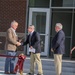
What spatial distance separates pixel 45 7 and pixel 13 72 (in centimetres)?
551

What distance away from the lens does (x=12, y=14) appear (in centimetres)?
1418

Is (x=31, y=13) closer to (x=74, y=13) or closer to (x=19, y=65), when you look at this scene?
(x=74, y=13)

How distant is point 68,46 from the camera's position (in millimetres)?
14102

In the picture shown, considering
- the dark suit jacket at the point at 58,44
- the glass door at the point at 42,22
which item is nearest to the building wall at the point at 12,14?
the glass door at the point at 42,22

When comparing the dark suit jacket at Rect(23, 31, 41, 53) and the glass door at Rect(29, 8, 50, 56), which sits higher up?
the glass door at Rect(29, 8, 50, 56)

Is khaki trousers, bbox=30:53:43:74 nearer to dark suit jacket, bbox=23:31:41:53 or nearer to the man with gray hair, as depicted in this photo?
dark suit jacket, bbox=23:31:41:53

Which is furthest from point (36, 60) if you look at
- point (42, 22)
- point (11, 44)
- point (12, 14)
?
point (12, 14)

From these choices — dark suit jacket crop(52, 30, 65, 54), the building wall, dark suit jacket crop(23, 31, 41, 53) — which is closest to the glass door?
the building wall

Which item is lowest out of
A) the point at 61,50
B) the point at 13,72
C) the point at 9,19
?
the point at 13,72

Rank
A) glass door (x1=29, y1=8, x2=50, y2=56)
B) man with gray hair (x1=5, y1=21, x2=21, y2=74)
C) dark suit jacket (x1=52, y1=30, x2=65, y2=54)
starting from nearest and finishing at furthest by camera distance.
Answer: dark suit jacket (x1=52, y1=30, x2=65, y2=54), man with gray hair (x1=5, y1=21, x2=21, y2=74), glass door (x1=29, y1=8, x2=50, y2=56)

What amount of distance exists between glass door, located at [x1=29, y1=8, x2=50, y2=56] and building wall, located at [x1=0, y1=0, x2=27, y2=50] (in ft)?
1.29

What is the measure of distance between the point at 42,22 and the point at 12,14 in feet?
4.87

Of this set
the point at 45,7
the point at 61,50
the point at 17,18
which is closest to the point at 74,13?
the point at 45,7

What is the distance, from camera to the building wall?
14141 mm
